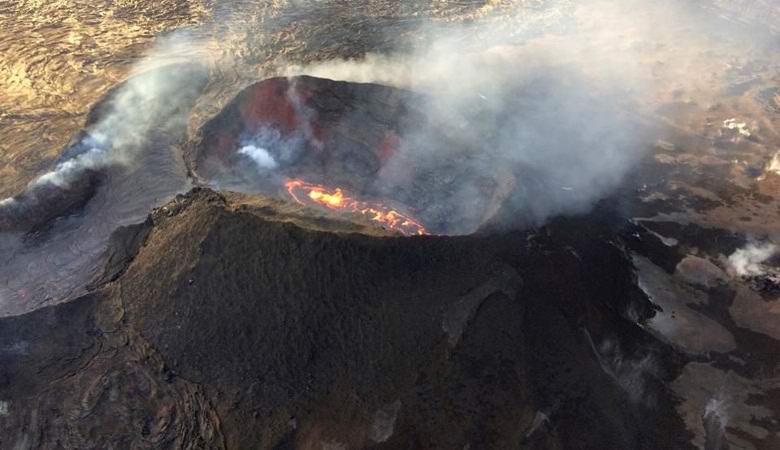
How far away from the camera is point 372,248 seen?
1531 centimetres

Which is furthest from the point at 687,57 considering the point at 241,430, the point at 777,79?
the point at 241,430

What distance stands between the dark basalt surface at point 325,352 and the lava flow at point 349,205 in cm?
360

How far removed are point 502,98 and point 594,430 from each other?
50.6 ft

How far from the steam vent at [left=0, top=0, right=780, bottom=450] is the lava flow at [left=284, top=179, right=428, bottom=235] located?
151 millimetres

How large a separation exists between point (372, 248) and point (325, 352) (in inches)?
126

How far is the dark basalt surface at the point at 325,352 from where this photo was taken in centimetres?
1402

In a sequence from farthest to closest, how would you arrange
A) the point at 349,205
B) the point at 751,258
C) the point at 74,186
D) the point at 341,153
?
1. the point at 341,153
2. the point at 349,205
3. the point at 751,258
4. the point at 74,186

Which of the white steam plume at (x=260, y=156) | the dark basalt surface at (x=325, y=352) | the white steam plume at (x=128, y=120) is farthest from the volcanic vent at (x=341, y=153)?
the dark basalt surface at (x=325, y=352)

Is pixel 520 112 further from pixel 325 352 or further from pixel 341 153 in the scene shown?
pixel 325 352

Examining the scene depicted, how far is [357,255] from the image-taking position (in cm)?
1529

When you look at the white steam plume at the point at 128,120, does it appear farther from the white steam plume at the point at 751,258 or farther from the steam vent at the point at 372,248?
the white steam plume at the point at 751,258

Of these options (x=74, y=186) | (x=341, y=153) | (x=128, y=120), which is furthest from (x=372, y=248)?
(x=128, y=120)

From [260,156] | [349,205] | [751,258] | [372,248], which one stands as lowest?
[751,258]

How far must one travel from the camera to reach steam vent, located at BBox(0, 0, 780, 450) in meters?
14.4
